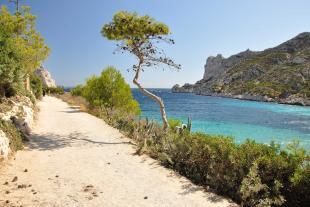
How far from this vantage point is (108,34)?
1988 centimetres

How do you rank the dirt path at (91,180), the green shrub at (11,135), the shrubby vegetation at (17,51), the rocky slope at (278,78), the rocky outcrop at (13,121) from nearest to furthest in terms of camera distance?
the dirt path at (91,180)
the rocky outcrop at (13,121)
the green shrub at (11,135)
the shrubby vegetation at (17,51)
the rocky slope at (278,78)

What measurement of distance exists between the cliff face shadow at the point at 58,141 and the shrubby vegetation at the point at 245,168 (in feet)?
18.4

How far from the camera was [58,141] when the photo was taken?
1700 centimetres

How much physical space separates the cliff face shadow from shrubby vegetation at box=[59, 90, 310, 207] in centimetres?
560

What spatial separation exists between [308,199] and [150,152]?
7770 mm

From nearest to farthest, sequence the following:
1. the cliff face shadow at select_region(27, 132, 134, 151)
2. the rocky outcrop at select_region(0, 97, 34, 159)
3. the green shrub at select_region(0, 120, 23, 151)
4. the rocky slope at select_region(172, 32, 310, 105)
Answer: the rocky outcrop at select_region(0, 97, 34, 159) < the green shrub at select_region(0, 120, 23, 151) < the cliff face shadow at select_region(27, 132, 134, 151) < the rocky slope at select_region(172, 32, 310, 105)

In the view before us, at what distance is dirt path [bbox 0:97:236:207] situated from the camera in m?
8.55

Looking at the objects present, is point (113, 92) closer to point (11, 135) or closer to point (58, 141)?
point (58, 141)

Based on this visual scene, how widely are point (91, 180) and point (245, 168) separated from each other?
17.0 ft

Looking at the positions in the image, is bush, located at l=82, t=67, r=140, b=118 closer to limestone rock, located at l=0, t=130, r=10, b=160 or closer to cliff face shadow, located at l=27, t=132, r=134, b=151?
cliff face shadow, located at l=27, t=132, r=134, b=151

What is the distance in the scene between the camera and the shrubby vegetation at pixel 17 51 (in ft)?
70.8

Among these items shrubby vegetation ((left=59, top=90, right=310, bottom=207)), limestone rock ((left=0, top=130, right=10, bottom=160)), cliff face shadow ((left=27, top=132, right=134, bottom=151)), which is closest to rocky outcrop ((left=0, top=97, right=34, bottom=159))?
limestone rock ((left=0, top=130, right=10, bottom=160))

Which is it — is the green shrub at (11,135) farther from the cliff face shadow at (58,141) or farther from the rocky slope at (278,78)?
the rocky slope at (278,78)

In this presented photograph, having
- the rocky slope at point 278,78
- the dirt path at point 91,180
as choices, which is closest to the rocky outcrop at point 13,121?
the dirt path at point 91,180
